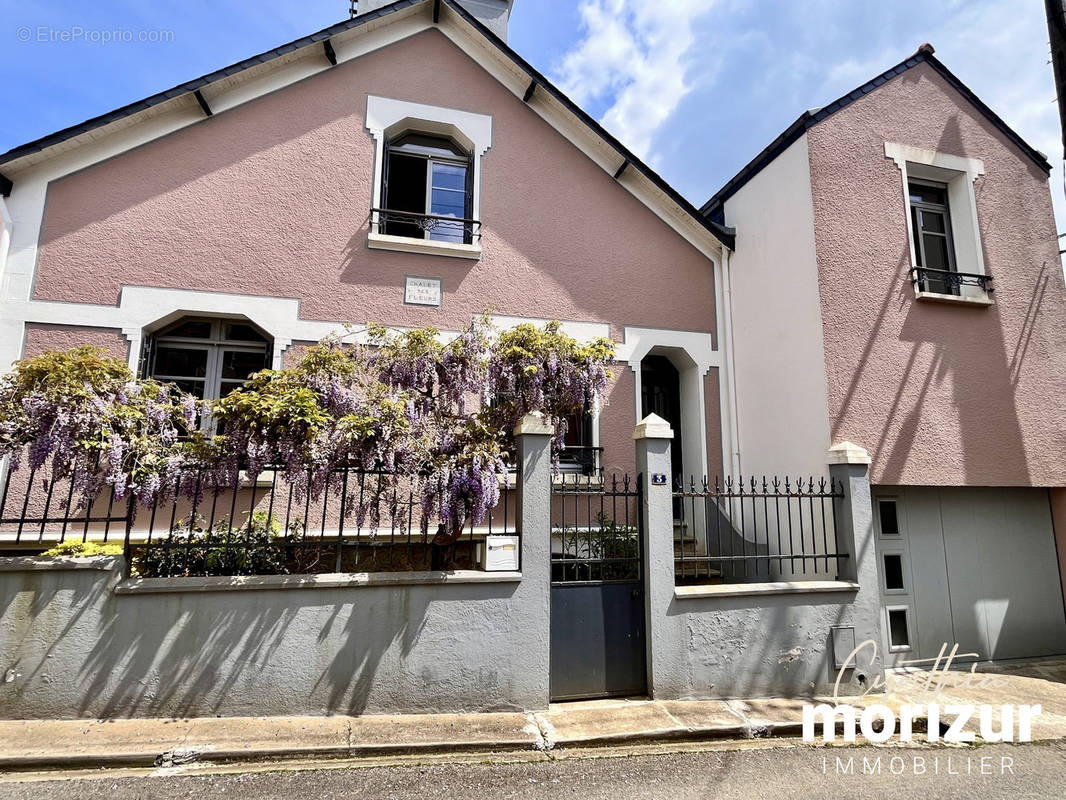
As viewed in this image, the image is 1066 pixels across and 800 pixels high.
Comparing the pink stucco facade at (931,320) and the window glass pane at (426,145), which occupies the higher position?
the window glass pane at (426,145)

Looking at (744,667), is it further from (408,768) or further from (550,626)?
(408,768)

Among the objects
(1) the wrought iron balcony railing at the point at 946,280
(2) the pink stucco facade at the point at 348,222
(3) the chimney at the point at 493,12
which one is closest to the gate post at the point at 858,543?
(1) the wrought iron balcony railing at the point at 946,280

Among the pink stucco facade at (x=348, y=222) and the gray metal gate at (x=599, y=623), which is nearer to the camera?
the gray metal gate at (x=599, y=623)

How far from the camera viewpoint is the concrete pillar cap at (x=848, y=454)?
641cm

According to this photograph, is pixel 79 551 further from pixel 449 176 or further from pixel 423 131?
pixel 423 131

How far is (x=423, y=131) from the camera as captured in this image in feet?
28.2

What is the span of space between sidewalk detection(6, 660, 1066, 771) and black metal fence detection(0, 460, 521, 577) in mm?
1210

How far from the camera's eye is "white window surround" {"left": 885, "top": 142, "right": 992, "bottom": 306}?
315 inches

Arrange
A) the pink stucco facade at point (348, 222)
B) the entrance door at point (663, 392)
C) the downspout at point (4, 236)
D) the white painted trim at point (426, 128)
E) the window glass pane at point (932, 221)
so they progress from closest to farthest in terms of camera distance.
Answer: the downspout at point (4, 236) → the pink stucco facade at point (348, 222) → the white painted trim at point (426, 128) → the window glass pane at point (932, 221) → the entrance door at point (663, 392)

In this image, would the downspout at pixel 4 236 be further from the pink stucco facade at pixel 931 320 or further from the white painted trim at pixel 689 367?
the pink stucco facade at pixel 931 320

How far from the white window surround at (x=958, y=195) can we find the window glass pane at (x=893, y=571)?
3.46 metres

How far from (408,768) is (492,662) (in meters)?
1.11

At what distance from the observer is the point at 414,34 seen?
8570 millimetres

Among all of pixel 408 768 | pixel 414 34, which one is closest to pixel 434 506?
pixel 408 768
